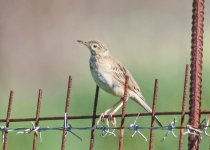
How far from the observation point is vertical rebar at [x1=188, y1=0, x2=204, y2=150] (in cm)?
677

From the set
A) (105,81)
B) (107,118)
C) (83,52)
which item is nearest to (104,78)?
(105,81)

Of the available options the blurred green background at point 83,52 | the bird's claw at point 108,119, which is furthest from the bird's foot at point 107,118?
the blurred green background at point 83,52

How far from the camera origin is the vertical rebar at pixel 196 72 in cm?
677

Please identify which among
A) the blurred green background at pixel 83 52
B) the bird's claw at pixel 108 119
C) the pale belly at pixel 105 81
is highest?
the blurred green background at pixel 83 52

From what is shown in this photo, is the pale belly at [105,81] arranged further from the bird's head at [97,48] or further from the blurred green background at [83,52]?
the blurred green background at [83,52]

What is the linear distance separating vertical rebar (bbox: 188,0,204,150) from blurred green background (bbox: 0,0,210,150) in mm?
4685

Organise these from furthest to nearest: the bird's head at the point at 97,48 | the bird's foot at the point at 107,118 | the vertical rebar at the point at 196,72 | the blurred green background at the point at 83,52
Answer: the blurred green background at the point at 83,52 < the bird's head at the point at 97,48 < the bird's foot at the point at 107,118 < the vertical rebar at the point at 196,72

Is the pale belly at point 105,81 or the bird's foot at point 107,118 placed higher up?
the pale belly at point 105,81

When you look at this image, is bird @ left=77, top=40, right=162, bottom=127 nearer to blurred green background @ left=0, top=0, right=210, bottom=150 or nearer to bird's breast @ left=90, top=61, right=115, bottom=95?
bird's breast @ left=90, top=61, right=115, bottom=95

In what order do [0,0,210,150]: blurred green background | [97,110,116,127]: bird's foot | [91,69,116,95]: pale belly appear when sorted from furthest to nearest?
[0,0,210,150]: blurred green background
[91,69,116,95]: pale belly
[97,110,116,127]: bird's foot

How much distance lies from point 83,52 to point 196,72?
49.9ft

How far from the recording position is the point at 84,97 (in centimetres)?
1484

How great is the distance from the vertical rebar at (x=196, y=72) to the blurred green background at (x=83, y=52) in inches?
184

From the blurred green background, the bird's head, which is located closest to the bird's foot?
the bird's head
